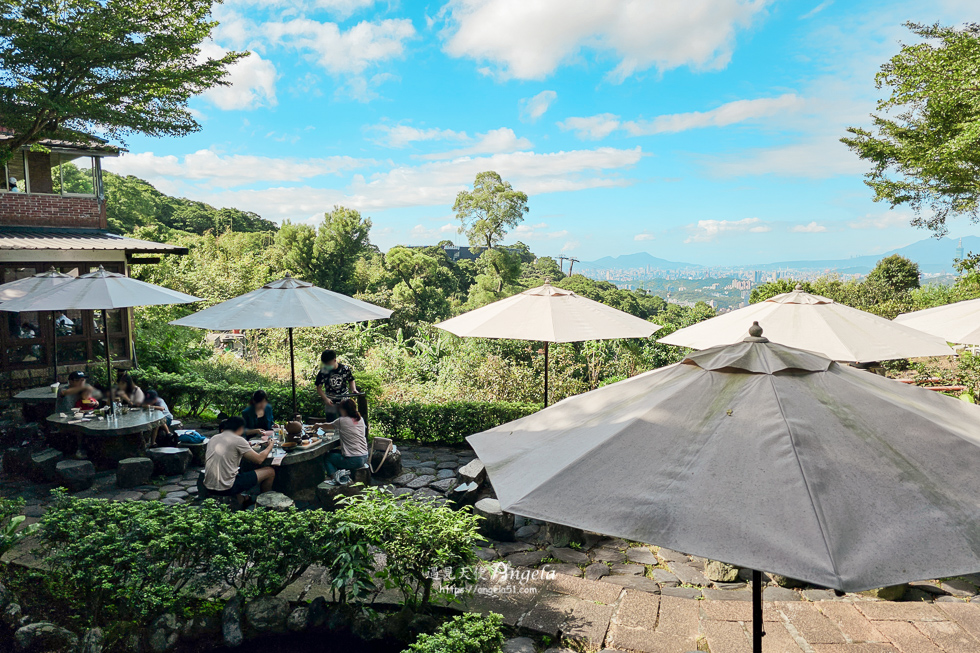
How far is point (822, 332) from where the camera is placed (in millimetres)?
6070

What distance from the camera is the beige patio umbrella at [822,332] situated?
5.79 m

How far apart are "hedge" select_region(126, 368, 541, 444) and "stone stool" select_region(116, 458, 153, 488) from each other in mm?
3053

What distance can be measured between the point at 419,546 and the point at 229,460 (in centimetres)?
309

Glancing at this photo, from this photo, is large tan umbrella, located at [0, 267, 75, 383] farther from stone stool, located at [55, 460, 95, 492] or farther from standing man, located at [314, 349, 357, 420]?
standing man, located at [314, 349, 357, 420]

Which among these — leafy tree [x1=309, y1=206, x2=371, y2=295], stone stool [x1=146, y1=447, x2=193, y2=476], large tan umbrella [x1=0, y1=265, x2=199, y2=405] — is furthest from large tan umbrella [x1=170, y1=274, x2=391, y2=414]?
leafy tree [x1=309, y1=206, x2=371, y2=295]

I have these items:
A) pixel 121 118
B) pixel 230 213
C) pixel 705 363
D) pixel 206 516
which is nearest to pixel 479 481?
pixel 206 516

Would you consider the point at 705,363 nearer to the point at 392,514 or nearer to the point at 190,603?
the point at 392,514

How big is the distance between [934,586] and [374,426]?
306 inches

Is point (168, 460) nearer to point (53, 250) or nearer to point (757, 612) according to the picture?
point (757, 612)

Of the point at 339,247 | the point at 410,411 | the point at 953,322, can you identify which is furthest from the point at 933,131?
the point at 339,247

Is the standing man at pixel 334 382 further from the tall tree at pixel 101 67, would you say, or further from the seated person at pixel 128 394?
the tall tree at pixel 101 67

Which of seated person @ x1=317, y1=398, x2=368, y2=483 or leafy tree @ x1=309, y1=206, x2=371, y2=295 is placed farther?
leafy tree @ x1=309, y1=206, x2=371, y2=295

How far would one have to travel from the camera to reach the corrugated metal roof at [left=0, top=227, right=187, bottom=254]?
11.9 m

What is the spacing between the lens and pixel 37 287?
8.60m
